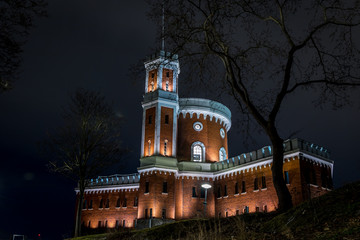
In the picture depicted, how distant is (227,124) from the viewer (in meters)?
45.1

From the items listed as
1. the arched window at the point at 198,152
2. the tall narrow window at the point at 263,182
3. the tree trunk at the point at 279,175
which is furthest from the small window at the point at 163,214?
the tree trunk at the point at 279,175

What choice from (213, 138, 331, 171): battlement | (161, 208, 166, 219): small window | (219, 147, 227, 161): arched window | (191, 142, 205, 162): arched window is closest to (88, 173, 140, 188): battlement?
(191, 142, 205, 162): arched window

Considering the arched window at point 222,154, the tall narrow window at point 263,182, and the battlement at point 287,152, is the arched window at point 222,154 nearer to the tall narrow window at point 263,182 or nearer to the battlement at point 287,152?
the battlement at point 287,152

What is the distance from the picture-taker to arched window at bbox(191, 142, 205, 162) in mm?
40125

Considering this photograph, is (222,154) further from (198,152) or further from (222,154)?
(198,152)

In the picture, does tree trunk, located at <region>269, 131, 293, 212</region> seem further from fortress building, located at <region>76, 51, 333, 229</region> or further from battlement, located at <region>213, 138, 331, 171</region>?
battlement, located at <region>213, 138, 331, 171</region>

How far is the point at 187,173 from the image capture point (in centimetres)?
3694

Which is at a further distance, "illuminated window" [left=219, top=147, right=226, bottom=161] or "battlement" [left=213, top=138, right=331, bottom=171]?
"illuminated window" [left=219, top=147, right=226, bottom=161]

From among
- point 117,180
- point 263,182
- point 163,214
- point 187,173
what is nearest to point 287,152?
point 263,182

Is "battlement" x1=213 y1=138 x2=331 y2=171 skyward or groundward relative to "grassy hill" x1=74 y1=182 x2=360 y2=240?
skyward

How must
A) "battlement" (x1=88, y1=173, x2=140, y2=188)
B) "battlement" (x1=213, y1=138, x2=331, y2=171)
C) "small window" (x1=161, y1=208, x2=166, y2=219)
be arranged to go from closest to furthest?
"battlement" (x1=213, y1=138, x2=331, y2=171) < "small window" (x1=161, y1=208, x2=166, y2=219) < "battlement" (x1=88, y1=173, x2=140, y2=188)

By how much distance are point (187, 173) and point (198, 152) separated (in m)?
4.31

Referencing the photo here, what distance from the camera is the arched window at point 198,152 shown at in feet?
132

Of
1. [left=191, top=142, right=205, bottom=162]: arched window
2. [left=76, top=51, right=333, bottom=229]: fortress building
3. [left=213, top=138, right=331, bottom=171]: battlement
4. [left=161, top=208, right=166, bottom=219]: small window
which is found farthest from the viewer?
[left=191, top=142, right=205, bottom=162]: arched window
